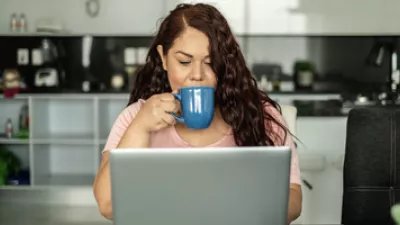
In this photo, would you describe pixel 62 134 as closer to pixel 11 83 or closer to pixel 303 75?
pixel 11 83

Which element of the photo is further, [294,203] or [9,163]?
[9,163]

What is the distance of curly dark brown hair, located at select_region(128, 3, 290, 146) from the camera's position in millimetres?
1321

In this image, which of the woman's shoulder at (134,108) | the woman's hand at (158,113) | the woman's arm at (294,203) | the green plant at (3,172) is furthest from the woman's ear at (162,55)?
the green plant at (3,172)

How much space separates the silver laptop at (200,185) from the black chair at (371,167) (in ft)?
2.03

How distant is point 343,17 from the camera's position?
169 inches

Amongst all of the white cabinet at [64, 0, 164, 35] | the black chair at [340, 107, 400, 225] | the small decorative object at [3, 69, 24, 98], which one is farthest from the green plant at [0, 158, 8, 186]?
the black chair at [340, 107, 400, 225]

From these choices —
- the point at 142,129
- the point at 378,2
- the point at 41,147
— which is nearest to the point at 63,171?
the point at 41,147

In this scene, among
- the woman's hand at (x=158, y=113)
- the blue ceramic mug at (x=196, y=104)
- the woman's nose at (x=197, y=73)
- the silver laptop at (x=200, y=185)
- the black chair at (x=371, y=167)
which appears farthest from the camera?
the black chair at (x=371, y=167)

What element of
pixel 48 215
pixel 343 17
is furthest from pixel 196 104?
pixel 343 17

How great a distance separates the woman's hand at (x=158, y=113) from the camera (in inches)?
44.6

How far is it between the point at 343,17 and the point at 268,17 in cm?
57

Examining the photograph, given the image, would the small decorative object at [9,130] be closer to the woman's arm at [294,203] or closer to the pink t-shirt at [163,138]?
the pink t-shirt at [163,138]

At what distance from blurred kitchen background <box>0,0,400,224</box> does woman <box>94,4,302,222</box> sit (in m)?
2.72

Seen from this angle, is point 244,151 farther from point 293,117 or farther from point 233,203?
point 293,117
